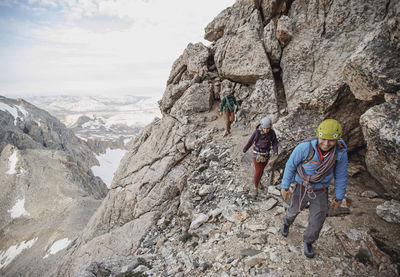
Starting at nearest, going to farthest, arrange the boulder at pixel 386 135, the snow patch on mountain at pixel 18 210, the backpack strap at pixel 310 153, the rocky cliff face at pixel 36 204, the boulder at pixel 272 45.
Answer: the backpack strap at pixel 310 153
the boulder at pixel 386 135
the boulder at pixel 272 45
the rocky cliff face at pixel 36 204
the snow patch on mountain at pixel 18 210

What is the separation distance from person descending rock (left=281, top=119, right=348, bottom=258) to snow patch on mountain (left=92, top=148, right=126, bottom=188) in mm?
137639

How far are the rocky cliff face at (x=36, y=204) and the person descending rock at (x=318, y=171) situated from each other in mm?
30225

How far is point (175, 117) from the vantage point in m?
16.1

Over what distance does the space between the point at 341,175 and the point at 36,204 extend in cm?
6676

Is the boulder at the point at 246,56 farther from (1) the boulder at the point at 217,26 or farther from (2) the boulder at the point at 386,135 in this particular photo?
(2) the boulder at the point at 386,135

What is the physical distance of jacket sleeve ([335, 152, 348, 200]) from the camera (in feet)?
15.0

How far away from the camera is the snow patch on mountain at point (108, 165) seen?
13571 cm

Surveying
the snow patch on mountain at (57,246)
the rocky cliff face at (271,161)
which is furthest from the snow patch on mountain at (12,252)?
the rocky cliff face at (271,161)

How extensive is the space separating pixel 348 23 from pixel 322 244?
1025 centimetres

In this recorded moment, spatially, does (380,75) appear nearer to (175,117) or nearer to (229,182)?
(229,182)

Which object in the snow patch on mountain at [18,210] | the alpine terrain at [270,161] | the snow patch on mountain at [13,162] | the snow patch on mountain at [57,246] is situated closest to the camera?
the alpine terrain at [270,161]

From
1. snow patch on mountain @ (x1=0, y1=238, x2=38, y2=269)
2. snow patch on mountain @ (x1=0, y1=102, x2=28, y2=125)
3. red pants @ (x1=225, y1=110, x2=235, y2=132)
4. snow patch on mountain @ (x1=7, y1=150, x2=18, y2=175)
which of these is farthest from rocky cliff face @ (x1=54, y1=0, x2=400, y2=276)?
snow patch on mountain @ (x1=0, y1=102, x2=28, y2=125)

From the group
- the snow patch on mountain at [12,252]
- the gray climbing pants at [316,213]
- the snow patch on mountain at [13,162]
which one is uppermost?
the gray climbing pants at [316,213]

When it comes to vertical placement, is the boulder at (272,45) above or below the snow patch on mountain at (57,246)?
above
